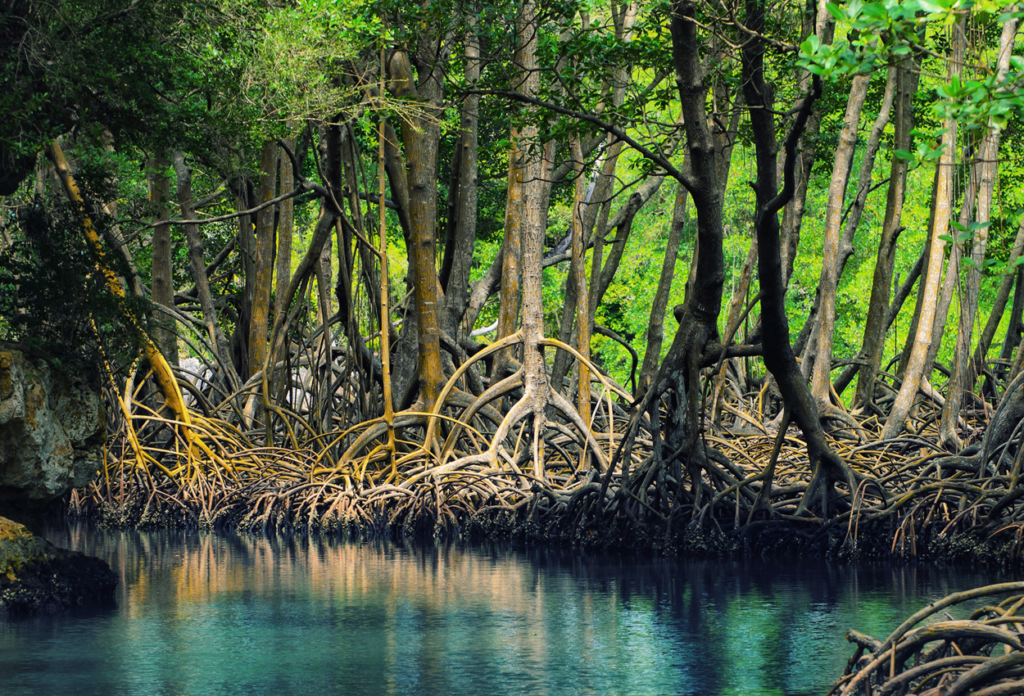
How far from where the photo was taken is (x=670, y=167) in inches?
391

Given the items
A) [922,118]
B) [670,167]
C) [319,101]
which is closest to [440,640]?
[670,167]

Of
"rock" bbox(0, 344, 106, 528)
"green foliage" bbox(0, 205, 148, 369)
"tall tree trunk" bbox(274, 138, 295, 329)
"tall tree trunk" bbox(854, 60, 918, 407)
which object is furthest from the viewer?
"tall tree trunk" bbox(274, 138, 295, 329)

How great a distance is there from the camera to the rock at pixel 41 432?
28.1 feet

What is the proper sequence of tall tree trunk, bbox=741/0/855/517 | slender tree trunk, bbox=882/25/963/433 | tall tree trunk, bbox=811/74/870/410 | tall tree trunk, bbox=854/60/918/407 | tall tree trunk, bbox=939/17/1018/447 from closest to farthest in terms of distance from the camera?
tall tree trunk, bbox=741/0/855/517 < tall tree trunk, bbox=939/17/1018/447 < slender tree trunk, bbox=882/25/963/433 < tall tree trunk, bbox=811/74/870/410 < tall tree trunk, bbox=854/60/918/407

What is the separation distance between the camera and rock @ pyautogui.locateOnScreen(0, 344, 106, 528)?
28.1ft

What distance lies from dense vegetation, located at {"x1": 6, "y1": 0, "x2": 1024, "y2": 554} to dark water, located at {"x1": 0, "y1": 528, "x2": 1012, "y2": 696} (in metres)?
1.30

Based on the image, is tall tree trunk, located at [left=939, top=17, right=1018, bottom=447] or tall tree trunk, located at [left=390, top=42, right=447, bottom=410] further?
tall tree trunk, located at [left=390, top=42, right=447, bottom=410]

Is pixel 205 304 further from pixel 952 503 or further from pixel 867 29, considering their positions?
pixel 867 29

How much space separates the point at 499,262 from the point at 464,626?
30.0 feet

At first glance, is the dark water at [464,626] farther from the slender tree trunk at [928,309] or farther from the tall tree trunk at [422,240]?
the slender tree trunk at [928,309]

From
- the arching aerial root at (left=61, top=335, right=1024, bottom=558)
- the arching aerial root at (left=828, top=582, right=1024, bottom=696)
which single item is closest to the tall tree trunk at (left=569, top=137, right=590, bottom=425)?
the arching aerial root at (left=61, top=335, right=1024, bottom=558)

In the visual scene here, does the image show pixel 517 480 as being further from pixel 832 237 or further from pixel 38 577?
pixel 38 577

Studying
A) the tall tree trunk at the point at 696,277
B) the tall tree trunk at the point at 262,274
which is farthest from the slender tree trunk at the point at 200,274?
the tall tree trunk at the point at 696,277

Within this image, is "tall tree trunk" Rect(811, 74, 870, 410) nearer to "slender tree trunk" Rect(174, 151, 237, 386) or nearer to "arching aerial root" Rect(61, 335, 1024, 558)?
"arching aerial root" Rect(61, 335, 1024, 558)
